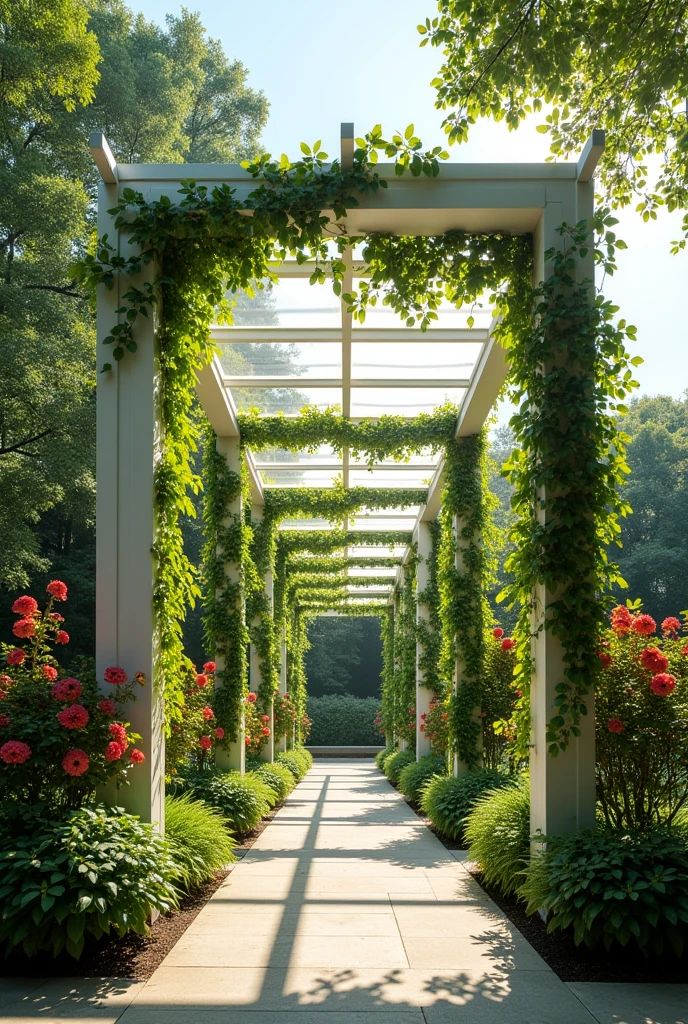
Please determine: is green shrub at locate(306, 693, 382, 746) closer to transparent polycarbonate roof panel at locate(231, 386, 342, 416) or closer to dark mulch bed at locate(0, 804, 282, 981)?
transparent polycarbonate roof panel at locate(231, 386, 342, 416)

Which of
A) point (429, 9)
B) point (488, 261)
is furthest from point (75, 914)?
point (429, 9)

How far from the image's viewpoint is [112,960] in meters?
4.30

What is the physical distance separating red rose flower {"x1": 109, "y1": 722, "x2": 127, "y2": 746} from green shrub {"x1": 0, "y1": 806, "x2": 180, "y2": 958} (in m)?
0.37

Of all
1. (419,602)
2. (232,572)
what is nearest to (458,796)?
(232,572)

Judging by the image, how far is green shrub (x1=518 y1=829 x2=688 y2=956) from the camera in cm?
415

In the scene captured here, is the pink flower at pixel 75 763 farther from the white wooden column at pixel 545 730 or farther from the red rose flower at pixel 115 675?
the white wooden column at pixel 545 730

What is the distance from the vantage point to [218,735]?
870cm

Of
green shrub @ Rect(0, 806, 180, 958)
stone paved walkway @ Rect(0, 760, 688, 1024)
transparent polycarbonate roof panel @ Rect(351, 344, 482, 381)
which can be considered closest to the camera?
stone paved walkway @ Rect(0, 760, 688, 1024)

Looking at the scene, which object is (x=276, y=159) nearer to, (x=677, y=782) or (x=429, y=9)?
(x=429, y=9)

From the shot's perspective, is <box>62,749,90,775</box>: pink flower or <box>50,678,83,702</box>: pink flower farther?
<box>50,678,83,702</box>: pink flower

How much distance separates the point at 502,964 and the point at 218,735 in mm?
4803

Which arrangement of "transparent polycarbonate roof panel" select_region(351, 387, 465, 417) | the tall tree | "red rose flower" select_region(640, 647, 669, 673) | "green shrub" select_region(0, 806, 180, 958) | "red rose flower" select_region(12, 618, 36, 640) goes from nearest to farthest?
1. "green shrub" select_region(0, 806, 180, 958)
2. "red rose flower" select_region(640, 647, 669, 673)
3. "red rose flower" select_region(12, 618, 36, 640)
4. the tall tree
5. "transparent polycarbonate roof panel" select_region(351, 387, 465, 417)

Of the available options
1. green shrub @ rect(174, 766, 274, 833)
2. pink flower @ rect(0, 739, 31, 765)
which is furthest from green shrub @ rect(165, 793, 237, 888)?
green shrub @ rect(174, 766, 274, 833)

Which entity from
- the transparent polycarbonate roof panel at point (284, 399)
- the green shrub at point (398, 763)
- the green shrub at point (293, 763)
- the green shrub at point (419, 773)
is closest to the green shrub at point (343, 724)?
the green shrub at point (293, 763)
